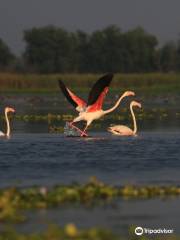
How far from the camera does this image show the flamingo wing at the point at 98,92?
22.3 metres

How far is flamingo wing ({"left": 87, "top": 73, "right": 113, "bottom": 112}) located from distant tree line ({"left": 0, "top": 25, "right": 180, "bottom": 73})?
6003cm

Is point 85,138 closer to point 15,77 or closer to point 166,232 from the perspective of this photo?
point 166,232

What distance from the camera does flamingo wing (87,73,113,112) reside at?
22306 millimetres

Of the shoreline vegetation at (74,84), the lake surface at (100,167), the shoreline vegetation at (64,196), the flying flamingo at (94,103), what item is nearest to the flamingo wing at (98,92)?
the flying flamingo at (94,103)

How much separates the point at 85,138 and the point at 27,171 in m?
6.68

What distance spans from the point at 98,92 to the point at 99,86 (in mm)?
292

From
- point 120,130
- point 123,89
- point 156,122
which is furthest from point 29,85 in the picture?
point 120,130

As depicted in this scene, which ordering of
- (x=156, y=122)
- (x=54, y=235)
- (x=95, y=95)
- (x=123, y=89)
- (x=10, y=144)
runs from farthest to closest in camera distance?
(x=123, y=89), (x=156, y=122), (x=95, y=95), (x=10, y=144), (x=54, y=235)

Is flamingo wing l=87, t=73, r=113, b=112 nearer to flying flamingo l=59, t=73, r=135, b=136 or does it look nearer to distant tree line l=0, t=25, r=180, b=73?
flying flamingo l=59, t=73, r=135, b=136

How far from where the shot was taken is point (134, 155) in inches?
762

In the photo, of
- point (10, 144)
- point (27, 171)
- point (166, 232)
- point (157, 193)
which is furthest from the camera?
point (10, 144)

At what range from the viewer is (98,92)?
75.3ft

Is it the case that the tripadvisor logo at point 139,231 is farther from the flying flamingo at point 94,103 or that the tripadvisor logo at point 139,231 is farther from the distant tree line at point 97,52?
the distant tree line at point 97,52

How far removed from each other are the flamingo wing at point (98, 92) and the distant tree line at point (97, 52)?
60.0 meters
